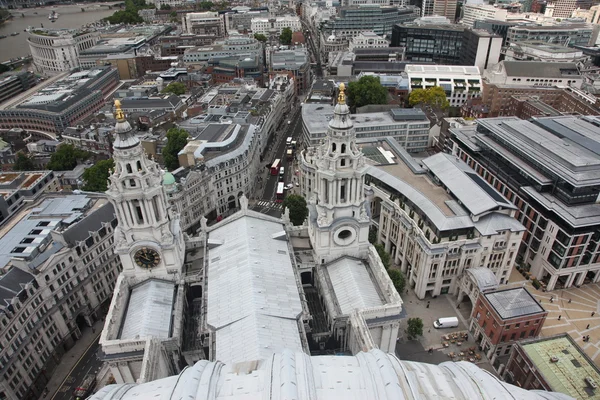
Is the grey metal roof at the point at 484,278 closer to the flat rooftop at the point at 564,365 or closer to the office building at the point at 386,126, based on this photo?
the flat rooftop at the point at 564,365

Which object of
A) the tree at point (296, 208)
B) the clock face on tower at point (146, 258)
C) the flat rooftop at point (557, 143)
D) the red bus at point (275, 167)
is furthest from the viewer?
the red bus at point (275, 167)

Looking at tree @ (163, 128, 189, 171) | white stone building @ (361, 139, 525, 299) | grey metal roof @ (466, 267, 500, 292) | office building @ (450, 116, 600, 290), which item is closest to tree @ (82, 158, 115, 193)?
tree @ (163, 128, 189, 171)

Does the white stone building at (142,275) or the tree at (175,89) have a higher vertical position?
the white stone building at (142,275)

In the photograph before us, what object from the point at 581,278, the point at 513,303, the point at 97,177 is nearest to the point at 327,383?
the point at 513,303

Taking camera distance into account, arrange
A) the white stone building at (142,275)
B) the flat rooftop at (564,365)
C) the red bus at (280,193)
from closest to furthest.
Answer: the white stone building at (142,275), the flat rooftop at (564,365), the red bus at (280,193)

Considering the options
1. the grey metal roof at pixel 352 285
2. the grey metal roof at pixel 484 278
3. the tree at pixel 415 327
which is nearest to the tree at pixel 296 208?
the grey metal roof at pixel 352 285

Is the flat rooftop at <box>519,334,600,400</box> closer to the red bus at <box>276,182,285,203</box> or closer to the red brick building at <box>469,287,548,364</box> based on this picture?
the red brick building at <box>469,287,548,364</box>

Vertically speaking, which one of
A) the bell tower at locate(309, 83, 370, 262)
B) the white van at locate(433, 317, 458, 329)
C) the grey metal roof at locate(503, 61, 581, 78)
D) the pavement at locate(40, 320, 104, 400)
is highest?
the bell tower at locate(309, 83, 370, 262)
